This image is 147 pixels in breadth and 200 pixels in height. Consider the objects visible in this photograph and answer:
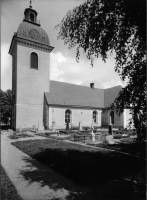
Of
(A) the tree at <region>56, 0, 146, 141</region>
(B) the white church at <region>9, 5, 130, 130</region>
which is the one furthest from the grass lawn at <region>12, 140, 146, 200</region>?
(B) the white church at <region>9, 5, 130, 130</region>

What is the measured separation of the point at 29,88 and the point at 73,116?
372 inches

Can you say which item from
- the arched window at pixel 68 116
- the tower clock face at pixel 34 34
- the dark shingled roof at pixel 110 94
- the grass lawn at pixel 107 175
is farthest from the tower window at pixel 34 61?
the grass lawn at pixel 107 175

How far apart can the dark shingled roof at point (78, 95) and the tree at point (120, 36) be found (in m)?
21.7

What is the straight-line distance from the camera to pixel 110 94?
33.4 meters

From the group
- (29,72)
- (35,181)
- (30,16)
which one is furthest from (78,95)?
(35,181)

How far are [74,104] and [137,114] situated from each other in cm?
2433

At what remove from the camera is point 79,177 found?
17.2 ft

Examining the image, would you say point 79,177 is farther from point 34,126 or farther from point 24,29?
point 24,29

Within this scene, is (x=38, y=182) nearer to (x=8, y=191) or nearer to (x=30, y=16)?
(x=8, y=191)

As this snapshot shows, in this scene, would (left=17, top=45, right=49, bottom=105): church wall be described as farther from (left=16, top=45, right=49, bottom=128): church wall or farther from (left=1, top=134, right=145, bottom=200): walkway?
(left=1, top=134, right=145, bottom=200): walkway

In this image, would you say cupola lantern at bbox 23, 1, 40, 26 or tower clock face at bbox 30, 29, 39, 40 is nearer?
tower clock face at bbox 30, 29, 39, 40

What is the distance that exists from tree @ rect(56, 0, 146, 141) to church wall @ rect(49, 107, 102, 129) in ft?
71.5

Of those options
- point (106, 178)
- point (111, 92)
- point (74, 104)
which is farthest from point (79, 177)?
point (111, 92)

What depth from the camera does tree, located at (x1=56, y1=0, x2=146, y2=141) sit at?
12.2ft
